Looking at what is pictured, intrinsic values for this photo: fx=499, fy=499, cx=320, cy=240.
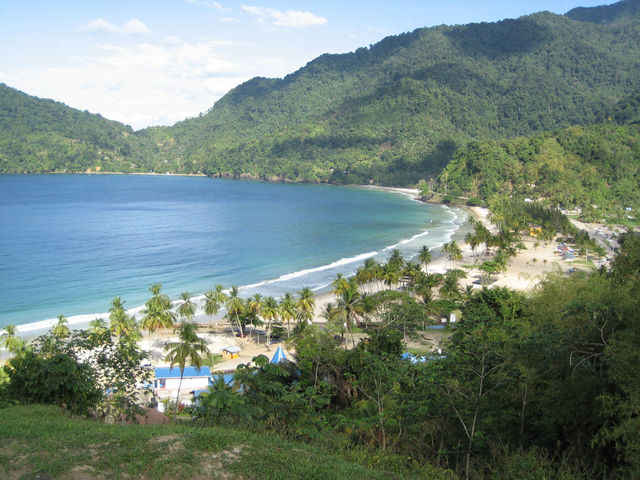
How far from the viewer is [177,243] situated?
70.5 meters

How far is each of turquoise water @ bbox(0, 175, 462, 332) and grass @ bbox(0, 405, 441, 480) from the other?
107 ft

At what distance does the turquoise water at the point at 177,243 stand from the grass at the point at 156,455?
3276 centimetres

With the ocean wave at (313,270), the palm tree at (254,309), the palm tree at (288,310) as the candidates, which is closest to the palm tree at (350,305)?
the palm tree at (288,310)

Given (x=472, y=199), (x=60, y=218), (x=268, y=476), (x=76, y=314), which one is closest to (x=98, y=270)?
(x=76, y=314)

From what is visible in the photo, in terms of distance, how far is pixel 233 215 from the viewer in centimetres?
10494

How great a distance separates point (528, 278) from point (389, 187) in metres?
135

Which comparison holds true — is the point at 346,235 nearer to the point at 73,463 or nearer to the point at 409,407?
the point at 409,407

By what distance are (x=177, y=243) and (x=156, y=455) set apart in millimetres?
63743

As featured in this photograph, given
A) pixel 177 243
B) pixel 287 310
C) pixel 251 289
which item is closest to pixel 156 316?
pixel 287 310

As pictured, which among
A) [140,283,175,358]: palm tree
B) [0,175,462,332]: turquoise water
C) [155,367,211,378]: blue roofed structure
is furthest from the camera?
[0,175,462,332]: turquoise water

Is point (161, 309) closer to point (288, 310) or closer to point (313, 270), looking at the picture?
point (288, 310)

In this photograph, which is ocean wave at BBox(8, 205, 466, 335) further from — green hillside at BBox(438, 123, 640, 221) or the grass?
green hillside at BBox(438, 123, 640, 221)

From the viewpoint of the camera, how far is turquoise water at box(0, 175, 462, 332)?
4844 centimetres

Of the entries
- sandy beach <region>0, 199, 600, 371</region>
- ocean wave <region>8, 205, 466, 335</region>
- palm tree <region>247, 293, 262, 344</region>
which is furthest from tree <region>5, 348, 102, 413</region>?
palm tree <region>247, 293, 262, 344</region>
